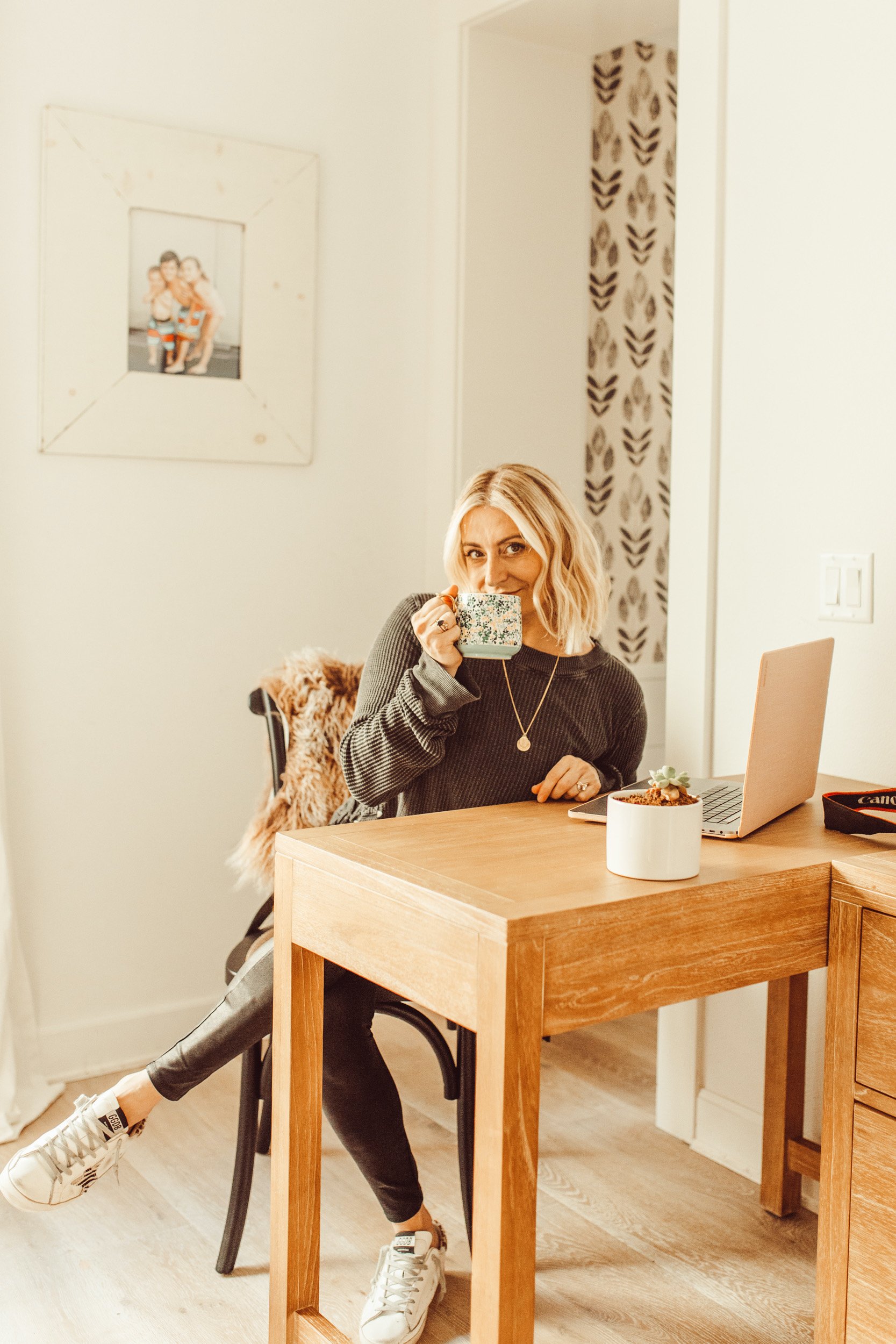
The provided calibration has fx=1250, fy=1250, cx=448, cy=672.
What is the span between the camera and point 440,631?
167 centimetres

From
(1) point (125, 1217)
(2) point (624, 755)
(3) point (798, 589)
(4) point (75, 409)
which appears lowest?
(1) point (125, 1217)

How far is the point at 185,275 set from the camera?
2.54 meters

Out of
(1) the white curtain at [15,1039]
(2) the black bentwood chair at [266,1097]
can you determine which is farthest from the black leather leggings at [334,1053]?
(1) the white curtain at [15,1039]

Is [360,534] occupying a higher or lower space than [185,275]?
lower

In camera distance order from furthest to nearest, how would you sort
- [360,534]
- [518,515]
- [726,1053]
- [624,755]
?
[360,534]
[726,1053]
[624,755]
[518,515]

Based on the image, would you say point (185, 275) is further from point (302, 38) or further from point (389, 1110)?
point (389, 1110)

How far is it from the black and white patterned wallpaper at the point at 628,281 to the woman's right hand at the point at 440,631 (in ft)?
5.11

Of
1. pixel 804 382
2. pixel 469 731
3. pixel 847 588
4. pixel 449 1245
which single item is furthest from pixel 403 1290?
pixel 804 382

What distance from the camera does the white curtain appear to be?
2279mm

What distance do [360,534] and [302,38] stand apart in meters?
1.06

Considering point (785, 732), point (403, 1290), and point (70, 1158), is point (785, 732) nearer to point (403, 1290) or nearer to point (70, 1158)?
point (403, 1290)

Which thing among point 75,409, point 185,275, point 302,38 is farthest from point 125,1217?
point 302,38

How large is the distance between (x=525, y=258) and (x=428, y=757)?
1539 millimetres

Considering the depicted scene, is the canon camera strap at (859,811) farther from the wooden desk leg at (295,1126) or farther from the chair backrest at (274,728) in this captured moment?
the chair backrest at (274,728)
